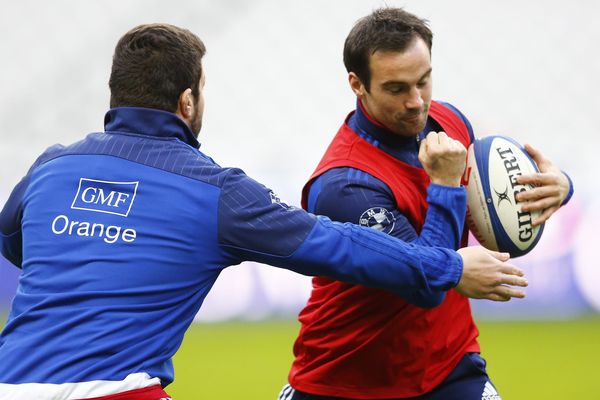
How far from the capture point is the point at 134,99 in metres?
2.48

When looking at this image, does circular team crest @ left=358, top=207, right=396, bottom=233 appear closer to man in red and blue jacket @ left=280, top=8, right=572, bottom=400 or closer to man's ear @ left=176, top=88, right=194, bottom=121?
man in red and blue jacket @ left=280, top=8, right=572, bottom=400

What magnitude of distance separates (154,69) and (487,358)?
4.28m

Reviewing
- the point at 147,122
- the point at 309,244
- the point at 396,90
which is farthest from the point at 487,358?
the point at 147,122

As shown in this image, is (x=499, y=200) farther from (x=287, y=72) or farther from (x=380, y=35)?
(x=287, y=72)

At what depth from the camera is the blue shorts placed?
10.1ft

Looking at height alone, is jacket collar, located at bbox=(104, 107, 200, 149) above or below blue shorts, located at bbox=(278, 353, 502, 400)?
above

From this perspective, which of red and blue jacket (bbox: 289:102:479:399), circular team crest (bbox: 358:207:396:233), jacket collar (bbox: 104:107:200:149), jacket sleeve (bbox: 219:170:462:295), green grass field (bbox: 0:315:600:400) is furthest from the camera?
green grass field (bbox: 0:315:600:400)

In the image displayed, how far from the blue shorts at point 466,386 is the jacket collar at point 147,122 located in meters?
1.15

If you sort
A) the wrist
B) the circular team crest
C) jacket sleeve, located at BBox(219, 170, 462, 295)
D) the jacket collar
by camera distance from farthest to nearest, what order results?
the circular team crest < the wrist < the jacket collar < jacket sleeve, located at BBox(219, 170, 462, 295)

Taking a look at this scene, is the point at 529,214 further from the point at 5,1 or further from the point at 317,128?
the point at 5,1

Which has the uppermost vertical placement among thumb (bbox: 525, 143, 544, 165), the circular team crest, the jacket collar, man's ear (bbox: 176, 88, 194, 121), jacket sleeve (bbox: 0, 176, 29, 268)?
man's ear (bbox: 176, 88, 194, 121)

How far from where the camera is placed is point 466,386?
3.12m

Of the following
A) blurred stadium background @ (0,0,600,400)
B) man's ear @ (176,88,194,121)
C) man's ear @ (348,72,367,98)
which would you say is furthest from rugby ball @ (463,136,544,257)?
blurred stadium background @ (0,0,600,400)

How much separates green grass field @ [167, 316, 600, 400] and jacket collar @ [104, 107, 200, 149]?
326cm
